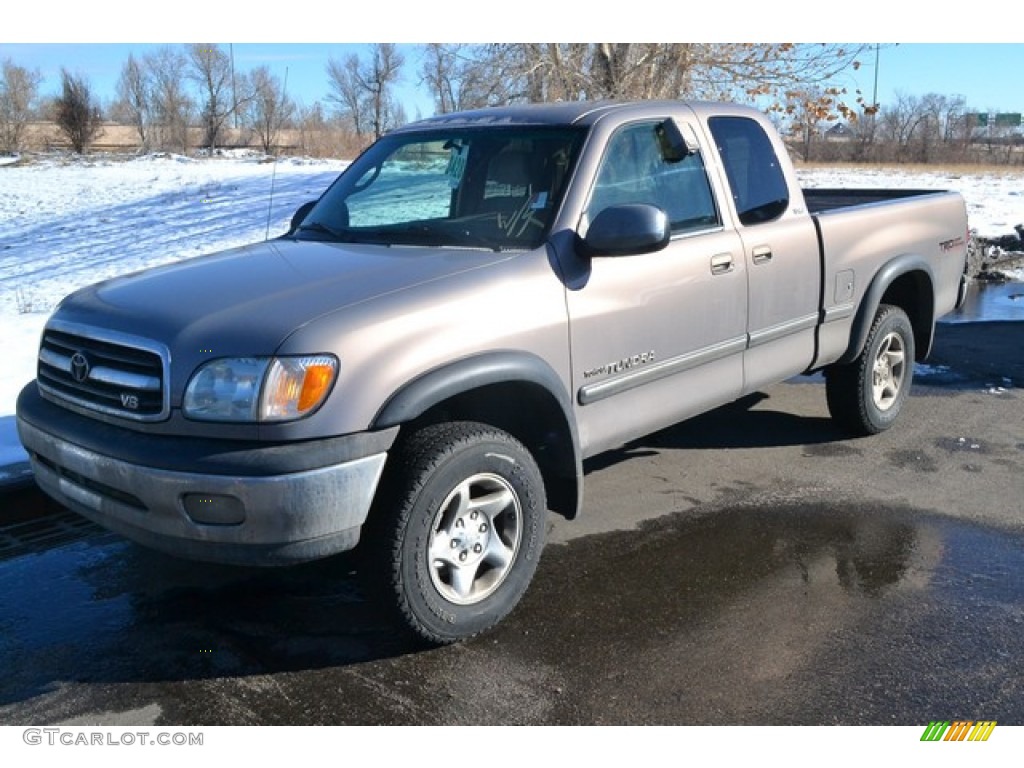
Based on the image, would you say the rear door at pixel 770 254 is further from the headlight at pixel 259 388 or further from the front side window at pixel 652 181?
the headlight at pixel 259 388

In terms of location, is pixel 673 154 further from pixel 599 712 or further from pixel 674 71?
pixel 674 71

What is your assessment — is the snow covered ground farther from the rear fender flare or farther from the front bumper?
the rear fender flare

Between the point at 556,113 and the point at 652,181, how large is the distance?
0.55m

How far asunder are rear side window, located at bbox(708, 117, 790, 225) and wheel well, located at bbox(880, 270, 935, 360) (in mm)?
1471

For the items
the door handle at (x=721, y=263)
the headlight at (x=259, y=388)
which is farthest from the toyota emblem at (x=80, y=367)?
the door handle at (x=721, y=263)

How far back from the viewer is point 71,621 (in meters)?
3.88

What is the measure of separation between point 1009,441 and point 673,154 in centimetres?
310

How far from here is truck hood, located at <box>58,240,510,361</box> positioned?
327 centimetres

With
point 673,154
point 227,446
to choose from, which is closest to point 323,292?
point 227,446

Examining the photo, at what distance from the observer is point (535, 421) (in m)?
3.99

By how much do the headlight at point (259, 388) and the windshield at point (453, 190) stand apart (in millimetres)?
1135

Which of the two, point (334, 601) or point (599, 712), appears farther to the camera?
point (334, 601)

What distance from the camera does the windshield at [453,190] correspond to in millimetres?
4172
